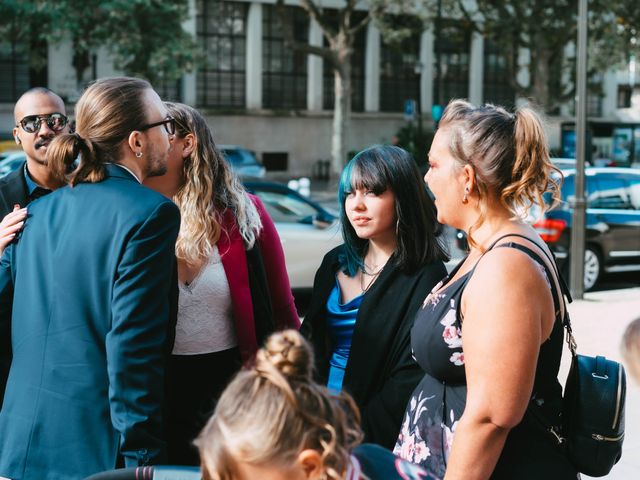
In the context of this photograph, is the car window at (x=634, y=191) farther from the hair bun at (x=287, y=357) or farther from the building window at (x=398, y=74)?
the building window at (x=398, y=74)

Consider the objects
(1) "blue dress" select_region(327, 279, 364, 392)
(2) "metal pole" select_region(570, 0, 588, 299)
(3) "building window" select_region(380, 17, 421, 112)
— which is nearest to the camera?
(1) "blue dress" select_region(327, 279, 364, 392)

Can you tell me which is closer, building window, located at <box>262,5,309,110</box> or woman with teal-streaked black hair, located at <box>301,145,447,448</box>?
woman with teal-streaked black hair, located at <box>301,145,447,448</box>

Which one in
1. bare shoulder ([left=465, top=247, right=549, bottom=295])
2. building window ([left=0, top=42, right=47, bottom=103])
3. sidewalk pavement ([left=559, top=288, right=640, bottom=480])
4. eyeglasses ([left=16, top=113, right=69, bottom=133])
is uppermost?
building window ([left=0, top=42, right=47, bottom=103])

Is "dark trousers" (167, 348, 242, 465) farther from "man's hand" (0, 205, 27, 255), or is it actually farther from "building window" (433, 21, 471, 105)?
"building window" (433, 21, 471, 105)

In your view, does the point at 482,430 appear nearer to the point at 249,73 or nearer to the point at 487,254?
the point at 487,254

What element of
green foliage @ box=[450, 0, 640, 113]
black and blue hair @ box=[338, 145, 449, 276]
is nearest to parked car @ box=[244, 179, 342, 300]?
black and blue hair @ box=[338, 145, 449, 276]

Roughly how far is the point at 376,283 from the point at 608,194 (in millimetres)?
9837

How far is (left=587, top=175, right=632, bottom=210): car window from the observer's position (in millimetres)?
12141

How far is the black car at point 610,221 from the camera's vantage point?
12.1 meters

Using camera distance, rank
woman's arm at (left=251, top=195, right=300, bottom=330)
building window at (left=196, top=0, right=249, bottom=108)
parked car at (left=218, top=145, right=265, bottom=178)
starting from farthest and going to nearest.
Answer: building window at (left=196, top=0, right=249, bottom=108)
parked car at (left=218, top=145, right=265, bottom=178)
woman's arm at (left=251, top=195, right=300, bottom=330)

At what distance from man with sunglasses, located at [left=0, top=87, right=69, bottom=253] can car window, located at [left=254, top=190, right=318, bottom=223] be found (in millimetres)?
5907

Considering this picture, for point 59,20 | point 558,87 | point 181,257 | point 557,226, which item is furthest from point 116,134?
point 558,87

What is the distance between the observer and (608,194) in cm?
1220

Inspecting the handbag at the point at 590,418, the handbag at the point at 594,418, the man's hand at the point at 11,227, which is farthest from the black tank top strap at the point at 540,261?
the man's hand at the point at 11,227
